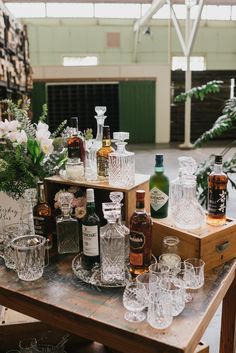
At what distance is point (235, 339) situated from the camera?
4.92 ft

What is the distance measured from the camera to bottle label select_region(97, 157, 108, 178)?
1527 millimetres

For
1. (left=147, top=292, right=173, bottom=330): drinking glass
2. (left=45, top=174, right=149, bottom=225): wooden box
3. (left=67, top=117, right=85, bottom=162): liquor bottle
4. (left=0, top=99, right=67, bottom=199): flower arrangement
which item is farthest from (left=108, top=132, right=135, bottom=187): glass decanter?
(left=147, top=292, right=173, bottom=330): drinking glass

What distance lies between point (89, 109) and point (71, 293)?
323 inches

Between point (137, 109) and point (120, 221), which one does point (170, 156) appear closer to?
point (137, 109)

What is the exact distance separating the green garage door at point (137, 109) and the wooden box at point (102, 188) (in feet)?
26.2

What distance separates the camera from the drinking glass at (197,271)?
3.94ft

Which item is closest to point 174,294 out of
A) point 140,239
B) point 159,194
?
point 140,239

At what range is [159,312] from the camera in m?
1.03

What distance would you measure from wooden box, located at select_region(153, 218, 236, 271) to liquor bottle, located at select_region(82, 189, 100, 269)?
239 mm

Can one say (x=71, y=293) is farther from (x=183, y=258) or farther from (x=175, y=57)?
(x=175, y=57)

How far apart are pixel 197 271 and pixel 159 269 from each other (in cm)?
13

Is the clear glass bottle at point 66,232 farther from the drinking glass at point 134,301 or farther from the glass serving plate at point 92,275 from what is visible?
the drinking glass at point 134,301

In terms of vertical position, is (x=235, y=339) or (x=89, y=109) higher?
(x=89, y=109)

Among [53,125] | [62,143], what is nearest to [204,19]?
[53,125]
